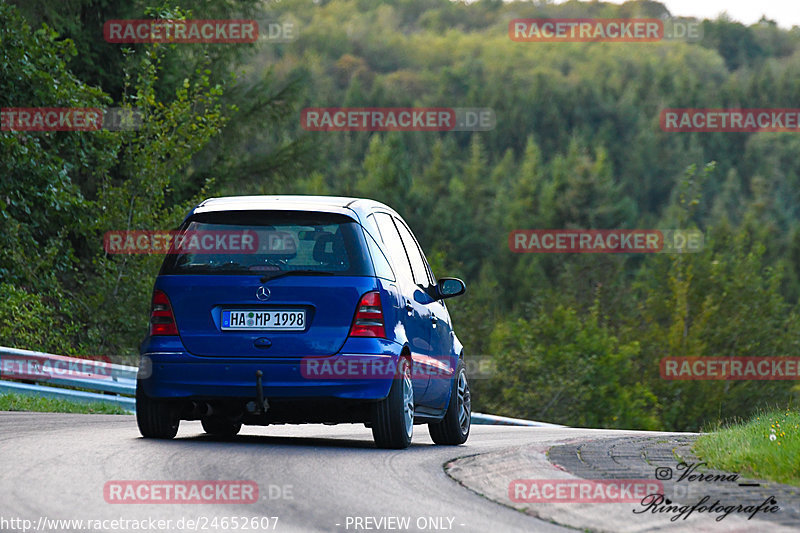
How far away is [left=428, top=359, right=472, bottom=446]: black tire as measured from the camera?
11289mm

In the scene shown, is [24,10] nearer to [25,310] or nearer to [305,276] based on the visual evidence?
[25,310]

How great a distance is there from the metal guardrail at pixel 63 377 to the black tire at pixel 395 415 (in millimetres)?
7098

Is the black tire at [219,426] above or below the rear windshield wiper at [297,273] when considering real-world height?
below

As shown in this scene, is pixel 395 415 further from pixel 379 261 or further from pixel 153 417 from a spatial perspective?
pixel 153 417

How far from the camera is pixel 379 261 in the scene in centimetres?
955

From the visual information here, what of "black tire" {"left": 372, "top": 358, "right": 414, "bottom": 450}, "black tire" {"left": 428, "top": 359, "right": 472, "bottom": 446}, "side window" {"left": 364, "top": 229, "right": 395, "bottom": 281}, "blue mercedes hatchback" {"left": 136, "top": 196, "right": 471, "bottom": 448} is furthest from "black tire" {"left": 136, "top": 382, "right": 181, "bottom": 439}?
"black tire" {"left": 428, "top": 359, "right": 472, "bottom": 446}

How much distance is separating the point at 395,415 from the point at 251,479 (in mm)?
2122

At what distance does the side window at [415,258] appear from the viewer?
1080 cm

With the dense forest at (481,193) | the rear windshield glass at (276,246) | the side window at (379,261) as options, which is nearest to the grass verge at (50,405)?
the dense forest at (481,193)

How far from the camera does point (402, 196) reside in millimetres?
93500

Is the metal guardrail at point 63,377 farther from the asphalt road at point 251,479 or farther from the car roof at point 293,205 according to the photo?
the car roof at point 293,205

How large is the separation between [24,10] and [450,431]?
20.5m

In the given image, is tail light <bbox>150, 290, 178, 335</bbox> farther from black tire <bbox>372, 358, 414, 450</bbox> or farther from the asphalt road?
black tire <bbox>372, 358, 414, 450</bbox>

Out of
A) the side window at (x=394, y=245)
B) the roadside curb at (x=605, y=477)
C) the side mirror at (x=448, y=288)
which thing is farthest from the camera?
the side mirror at (x=448, y=288)
